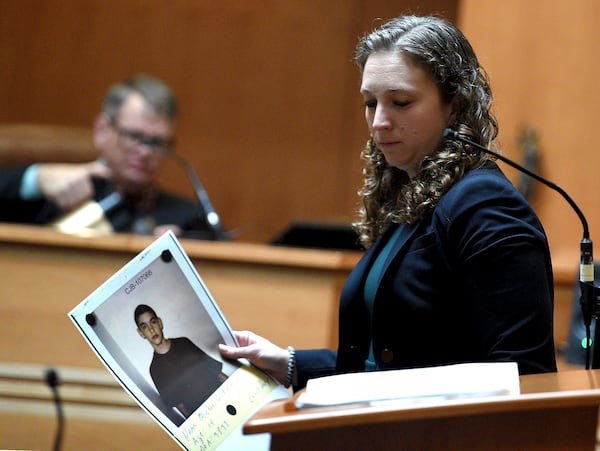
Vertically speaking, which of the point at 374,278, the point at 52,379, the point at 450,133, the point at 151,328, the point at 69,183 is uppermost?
the point at 450,133

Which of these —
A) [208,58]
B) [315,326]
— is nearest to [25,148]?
[208,58]

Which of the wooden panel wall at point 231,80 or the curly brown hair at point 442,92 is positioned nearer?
the curly brown hair at point 442,92

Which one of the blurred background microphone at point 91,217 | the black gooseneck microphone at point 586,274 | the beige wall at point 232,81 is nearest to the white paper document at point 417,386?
the black gooseneck microphone at point 586,274

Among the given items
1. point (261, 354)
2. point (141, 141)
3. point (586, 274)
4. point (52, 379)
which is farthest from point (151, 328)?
Result: point (141, 141)

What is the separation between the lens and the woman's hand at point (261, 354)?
1.90 meters

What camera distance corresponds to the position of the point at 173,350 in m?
1.84

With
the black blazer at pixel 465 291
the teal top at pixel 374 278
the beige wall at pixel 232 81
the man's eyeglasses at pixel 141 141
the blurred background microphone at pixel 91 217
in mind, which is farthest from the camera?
the beige wall at pixel 232 81

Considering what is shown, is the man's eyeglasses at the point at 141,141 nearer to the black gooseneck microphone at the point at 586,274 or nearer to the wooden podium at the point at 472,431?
the black gooseneck microphone at the point at 586,274

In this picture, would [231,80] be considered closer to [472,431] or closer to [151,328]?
[151,328]

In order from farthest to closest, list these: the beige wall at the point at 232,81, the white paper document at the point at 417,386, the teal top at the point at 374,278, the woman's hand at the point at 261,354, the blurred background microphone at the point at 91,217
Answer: the beige wall at the point at 232,81, the blurred background microphone at the point at 91,217, the woman's hand at the point at 261,354, the teal top at the point at 374,278, the white paper document at the point at 417,386

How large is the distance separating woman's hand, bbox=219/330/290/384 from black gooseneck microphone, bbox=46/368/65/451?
1.59m

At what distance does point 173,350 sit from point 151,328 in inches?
2.3

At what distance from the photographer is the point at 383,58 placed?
70.9 inches

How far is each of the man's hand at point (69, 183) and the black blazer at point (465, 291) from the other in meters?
2.52
